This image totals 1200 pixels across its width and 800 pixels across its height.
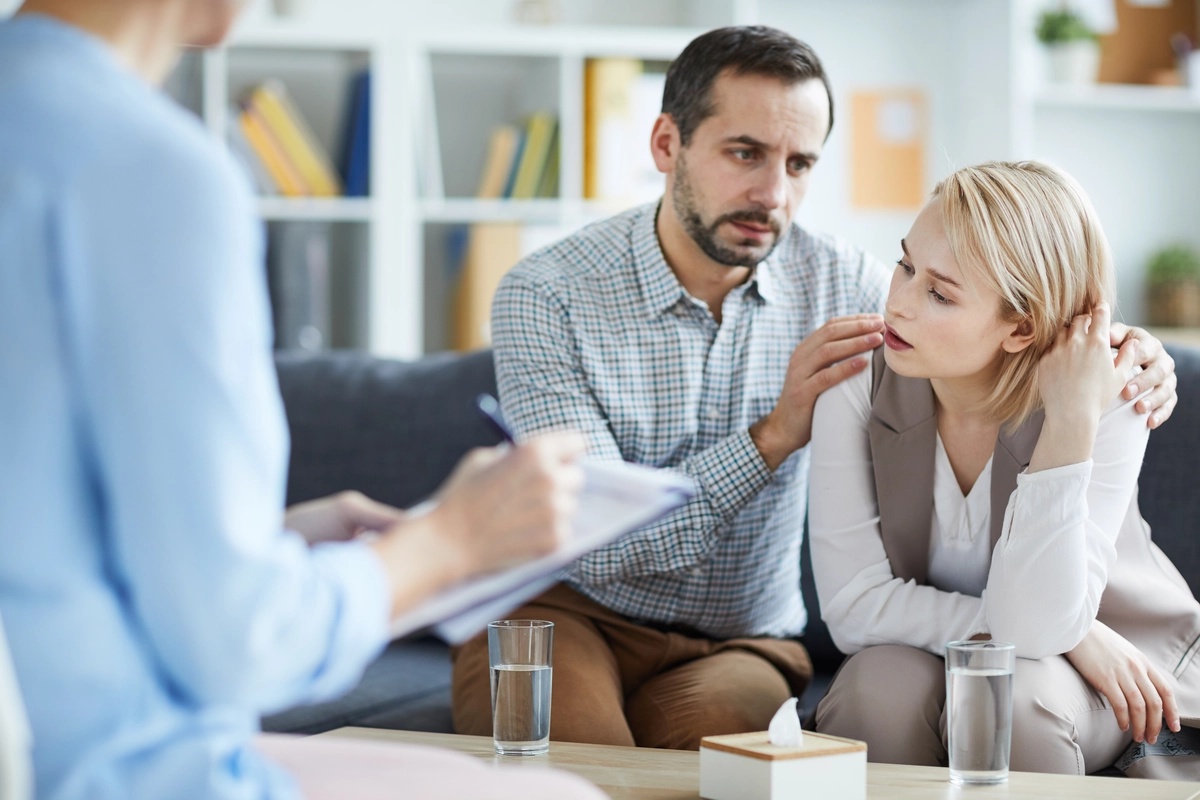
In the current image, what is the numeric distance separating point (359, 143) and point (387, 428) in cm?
136

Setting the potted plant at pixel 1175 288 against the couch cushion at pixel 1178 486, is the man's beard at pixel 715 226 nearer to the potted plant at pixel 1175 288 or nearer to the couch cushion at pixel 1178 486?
the couch cushion at pixel 1178 486

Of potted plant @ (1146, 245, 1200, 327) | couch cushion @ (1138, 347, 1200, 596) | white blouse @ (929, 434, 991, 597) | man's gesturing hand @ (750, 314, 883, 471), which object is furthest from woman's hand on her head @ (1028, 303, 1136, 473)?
potted plant @ (1146, 245, 1200, 327)

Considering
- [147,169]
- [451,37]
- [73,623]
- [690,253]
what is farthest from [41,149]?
[451,37]

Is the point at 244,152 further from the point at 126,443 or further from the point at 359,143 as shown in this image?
the point at 126,443

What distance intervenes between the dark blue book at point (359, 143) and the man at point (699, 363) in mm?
1522

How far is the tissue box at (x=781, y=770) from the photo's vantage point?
1141mm

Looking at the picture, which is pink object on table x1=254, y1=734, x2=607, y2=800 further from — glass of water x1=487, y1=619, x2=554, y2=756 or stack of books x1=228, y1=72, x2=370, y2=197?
stack of books x1=228, y1=72, x2=370, y2=197

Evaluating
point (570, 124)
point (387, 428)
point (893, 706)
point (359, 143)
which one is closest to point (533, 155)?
point (570, 124)

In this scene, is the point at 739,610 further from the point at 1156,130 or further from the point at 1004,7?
the point at 1156,130

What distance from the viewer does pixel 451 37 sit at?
11.0 feet

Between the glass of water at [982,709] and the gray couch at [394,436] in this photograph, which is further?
the gray couch at [394,436]

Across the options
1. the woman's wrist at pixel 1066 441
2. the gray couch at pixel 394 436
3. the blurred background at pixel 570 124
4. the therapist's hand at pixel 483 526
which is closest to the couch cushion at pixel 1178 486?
the gray couch at pixel 394 436

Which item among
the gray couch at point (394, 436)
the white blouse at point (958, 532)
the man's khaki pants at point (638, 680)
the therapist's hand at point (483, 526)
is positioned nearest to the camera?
the therapist's hand at point (483, 526)

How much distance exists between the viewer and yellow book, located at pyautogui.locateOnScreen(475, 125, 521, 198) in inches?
137
